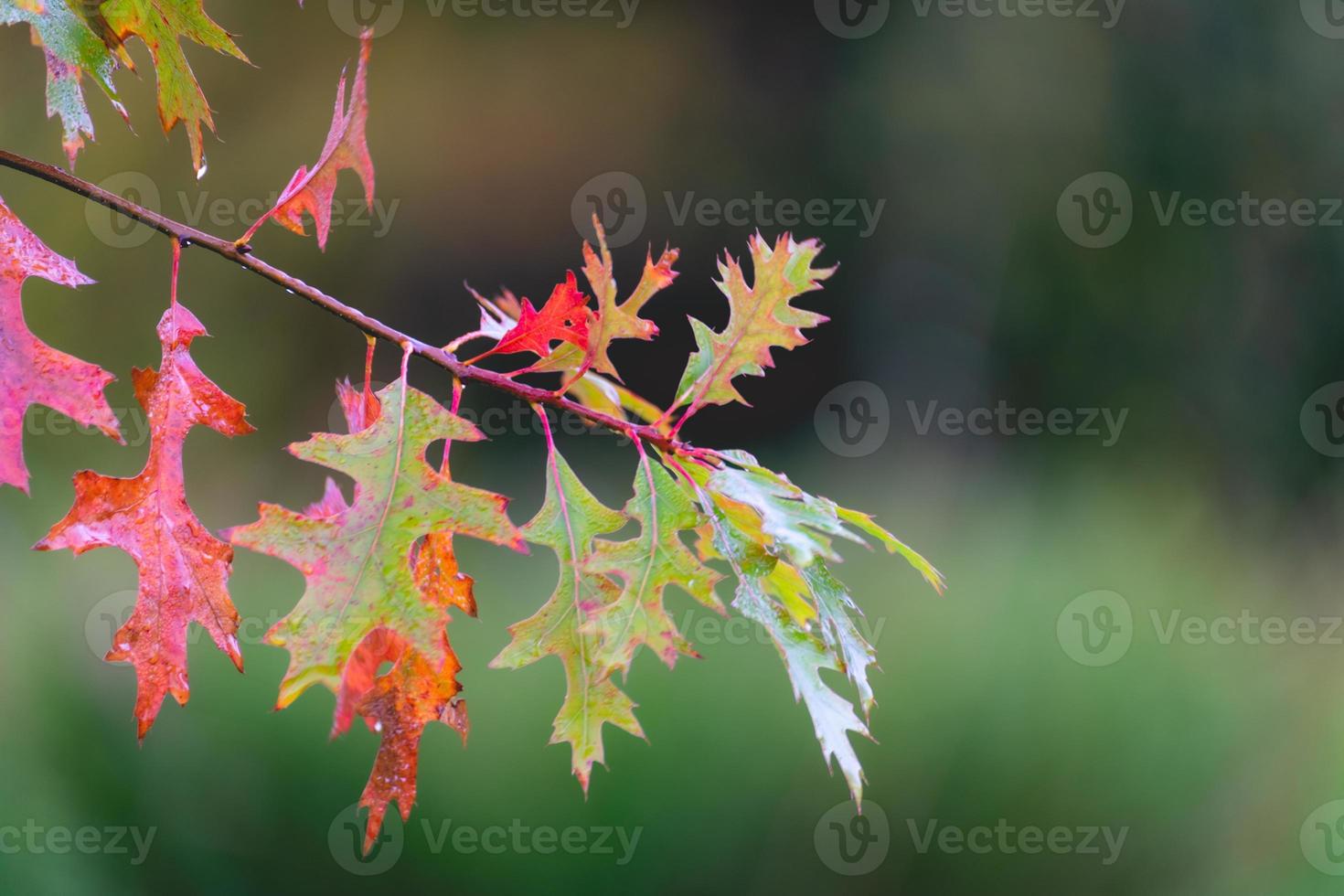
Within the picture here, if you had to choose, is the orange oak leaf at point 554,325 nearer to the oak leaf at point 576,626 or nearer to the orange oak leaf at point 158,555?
the oak leaf at point 576,626

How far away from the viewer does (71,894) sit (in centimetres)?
191

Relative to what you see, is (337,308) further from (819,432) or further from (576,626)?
(819,432)

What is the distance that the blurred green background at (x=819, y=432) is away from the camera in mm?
2061

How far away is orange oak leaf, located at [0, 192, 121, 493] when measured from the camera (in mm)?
767

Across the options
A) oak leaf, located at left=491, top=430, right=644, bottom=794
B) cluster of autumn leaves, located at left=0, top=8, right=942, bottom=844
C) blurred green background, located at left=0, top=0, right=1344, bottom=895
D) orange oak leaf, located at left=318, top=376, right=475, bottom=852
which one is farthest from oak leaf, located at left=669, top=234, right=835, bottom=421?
blurred green background, located at left=0, top=0, right=1344, bottom=895

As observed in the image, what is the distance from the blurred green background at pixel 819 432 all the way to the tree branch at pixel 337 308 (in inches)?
49.7

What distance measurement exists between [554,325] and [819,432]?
130 inches

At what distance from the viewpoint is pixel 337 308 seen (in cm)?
81

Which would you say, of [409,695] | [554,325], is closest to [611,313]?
[554,325]

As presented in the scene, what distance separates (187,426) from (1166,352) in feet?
11.2

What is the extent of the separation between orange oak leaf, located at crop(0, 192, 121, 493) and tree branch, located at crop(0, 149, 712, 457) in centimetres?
5

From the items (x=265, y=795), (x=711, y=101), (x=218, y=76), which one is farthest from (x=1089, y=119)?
(x=265, y=795)

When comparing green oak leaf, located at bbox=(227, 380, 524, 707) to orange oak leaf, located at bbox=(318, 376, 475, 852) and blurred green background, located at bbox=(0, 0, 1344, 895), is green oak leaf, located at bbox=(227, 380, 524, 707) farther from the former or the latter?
blurred green background, located at bbox=(0, 0, 1344, 895)

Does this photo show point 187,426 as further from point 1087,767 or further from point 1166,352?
point 1166,352
